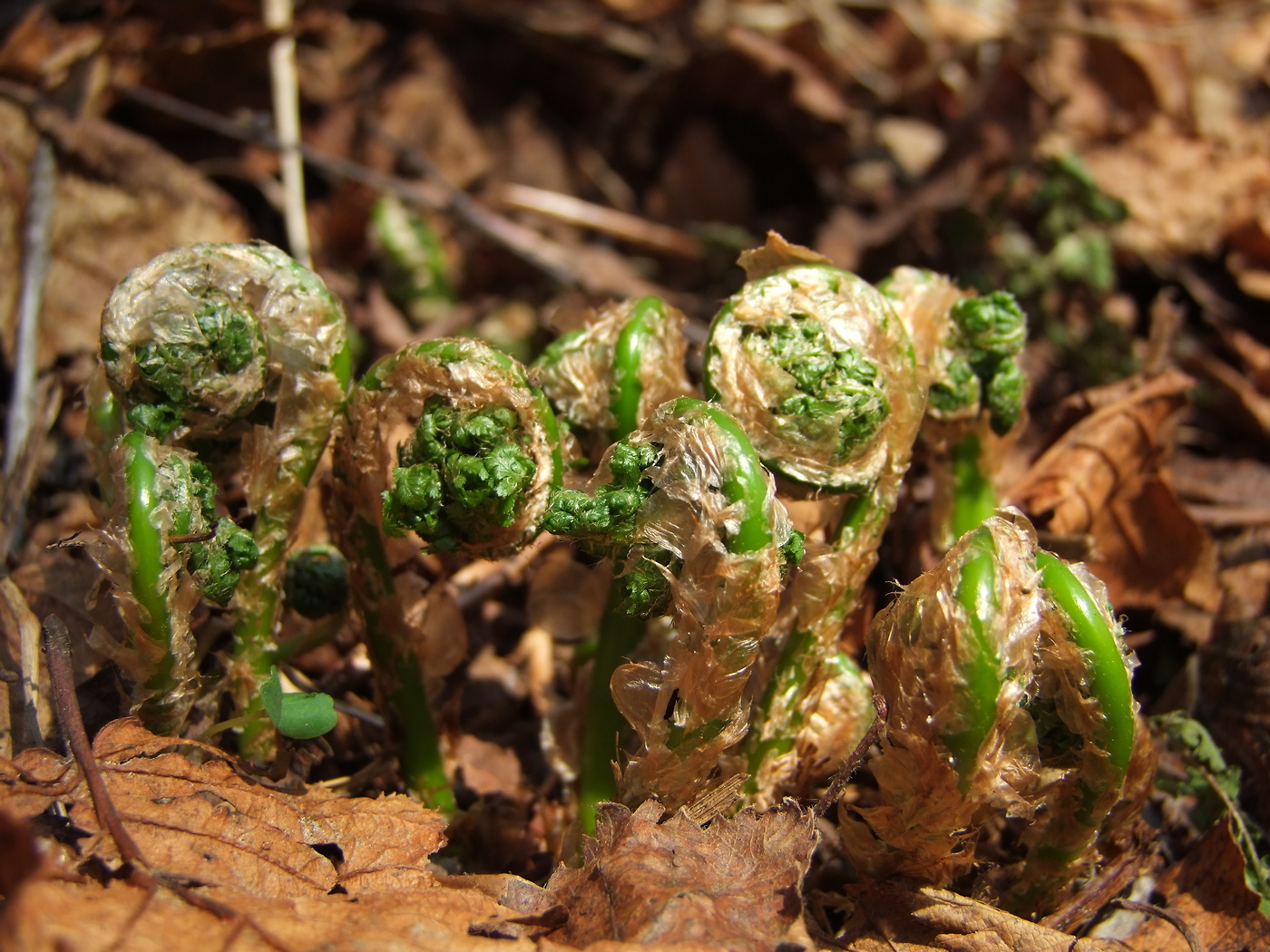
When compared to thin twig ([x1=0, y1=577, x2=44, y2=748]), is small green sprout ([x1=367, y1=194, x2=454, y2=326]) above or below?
above

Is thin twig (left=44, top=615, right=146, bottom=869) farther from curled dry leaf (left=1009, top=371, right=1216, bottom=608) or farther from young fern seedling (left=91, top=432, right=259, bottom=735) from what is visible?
curled dry leaf (left=1009, top=371, right=1216, bottom=608)

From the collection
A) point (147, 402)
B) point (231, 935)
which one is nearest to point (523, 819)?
point (231, 935)

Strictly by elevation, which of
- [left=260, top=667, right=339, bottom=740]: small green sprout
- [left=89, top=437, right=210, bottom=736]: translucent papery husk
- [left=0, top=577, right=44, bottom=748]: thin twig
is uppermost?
[left=89, top=437, right=210, bottom=736]: translucent papery husk

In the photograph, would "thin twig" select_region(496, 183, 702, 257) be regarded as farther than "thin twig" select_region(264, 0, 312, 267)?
Yes

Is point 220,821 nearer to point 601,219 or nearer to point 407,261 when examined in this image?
point 407,261

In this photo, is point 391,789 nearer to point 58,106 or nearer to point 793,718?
point 793,718

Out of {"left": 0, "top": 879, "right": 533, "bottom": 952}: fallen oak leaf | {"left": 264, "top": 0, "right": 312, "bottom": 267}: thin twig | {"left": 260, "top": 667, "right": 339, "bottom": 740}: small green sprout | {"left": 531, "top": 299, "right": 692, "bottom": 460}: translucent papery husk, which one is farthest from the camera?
{"left": 264, "top": 0, "right": 312, "bottom": 267}: thin twig

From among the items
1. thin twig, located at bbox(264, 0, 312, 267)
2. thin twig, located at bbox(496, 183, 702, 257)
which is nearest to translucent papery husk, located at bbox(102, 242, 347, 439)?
thin twig, located at bbox(264, 0, 312, 267)
